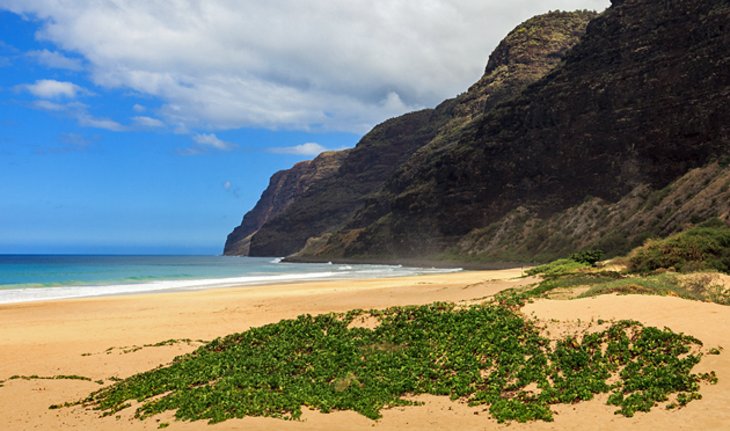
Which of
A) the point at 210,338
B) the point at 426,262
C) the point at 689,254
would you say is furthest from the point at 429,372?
the point at 426,262

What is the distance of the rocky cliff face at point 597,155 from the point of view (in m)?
69.4

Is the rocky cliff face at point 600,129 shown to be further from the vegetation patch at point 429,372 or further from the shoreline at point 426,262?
the vegetation patch at point 429,372

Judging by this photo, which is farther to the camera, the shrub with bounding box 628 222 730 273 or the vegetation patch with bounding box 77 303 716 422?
the shrub with bounding box 628 222 730 273

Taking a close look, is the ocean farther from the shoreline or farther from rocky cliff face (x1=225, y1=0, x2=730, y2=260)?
rocky cliff face (x1=225, y1=0, x2=730, y2=260)

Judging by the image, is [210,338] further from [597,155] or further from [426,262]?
[426,262]

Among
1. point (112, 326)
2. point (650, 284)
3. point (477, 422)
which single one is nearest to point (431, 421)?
point (477, 422)

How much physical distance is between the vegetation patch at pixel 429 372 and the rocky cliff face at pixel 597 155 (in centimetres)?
3669

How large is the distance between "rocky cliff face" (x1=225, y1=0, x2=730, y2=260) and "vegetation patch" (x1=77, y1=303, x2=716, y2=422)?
120 ft

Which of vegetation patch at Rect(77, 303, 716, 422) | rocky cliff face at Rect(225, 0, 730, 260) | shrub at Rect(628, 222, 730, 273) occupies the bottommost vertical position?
vegetation patch at Rect(77, 303, 716, 422)

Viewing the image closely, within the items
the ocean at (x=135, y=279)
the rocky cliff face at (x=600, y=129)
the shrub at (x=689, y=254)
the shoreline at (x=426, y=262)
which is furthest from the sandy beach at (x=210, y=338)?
the rocky cliff face at (x=600, y=129)

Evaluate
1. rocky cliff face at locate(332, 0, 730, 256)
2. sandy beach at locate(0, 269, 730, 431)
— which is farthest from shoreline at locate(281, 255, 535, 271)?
sandy beach at locate(0, 269, 730, 431)

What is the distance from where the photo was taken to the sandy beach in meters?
10.0

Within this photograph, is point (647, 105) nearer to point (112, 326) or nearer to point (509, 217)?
point (509, 217)

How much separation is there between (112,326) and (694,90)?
247ft
